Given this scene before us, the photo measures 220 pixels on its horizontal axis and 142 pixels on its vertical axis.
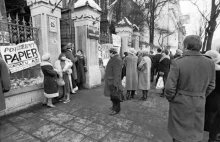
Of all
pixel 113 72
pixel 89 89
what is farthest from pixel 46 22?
pixel 89 89

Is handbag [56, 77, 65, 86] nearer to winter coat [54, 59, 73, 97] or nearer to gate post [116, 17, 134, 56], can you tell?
winter coat [54, 59, 73, 97]

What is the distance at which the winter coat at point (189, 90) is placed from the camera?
5.96 ft

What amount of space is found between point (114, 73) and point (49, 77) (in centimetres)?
198

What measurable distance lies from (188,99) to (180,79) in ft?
0.95

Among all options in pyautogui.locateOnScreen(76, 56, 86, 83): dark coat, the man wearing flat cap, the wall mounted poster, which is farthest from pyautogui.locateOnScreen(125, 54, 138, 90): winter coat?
the wall mounted poster

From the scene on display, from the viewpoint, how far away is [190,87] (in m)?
1.83

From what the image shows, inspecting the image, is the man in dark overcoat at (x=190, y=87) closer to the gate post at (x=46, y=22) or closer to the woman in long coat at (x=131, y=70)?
the woman in long coat at (x=131, y=70)

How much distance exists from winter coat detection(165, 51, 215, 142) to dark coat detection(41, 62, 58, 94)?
3215mm

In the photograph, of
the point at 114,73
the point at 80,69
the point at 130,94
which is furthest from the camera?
the point at 80,69

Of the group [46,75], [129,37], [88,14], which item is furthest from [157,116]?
[129,37]

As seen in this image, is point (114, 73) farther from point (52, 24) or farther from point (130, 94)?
point (52, 24)

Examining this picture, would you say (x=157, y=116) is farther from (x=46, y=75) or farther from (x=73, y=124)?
Result: (x=46, y=75)

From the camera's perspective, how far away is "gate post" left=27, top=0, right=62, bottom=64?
14.3ft

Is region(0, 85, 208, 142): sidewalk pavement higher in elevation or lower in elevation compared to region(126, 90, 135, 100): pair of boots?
lower
